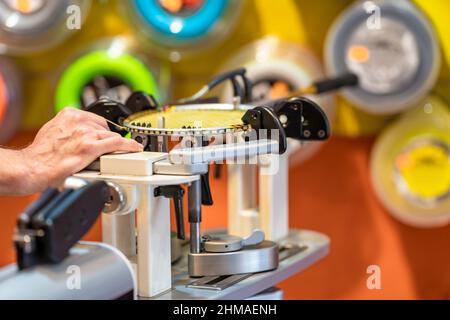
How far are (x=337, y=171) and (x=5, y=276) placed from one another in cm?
127

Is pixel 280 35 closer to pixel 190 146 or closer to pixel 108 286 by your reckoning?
pixel 190 146

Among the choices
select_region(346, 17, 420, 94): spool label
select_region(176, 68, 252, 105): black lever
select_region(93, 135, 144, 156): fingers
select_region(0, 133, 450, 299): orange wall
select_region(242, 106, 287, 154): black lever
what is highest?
select_region(346, 17, 420, 94): spool label

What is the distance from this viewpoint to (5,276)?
921 mm

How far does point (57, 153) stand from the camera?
3.85 feet

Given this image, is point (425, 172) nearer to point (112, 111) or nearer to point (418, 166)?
point (418, 166)

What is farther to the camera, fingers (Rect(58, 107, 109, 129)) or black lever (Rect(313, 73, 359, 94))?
black lever (Rect(313, 73, 359, 94))

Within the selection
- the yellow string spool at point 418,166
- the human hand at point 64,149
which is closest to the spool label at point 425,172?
the yellow string spool at point 418,166

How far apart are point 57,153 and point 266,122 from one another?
1.06 feet

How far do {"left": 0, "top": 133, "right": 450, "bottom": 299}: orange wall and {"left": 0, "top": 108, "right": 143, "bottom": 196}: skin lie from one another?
958mm

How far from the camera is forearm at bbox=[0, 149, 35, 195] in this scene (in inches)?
46.2

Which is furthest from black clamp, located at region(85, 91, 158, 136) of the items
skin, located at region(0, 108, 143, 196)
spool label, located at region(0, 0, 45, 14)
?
spool label, located at region(0, 0, 45, 14)

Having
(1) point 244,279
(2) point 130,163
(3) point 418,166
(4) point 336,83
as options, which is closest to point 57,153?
(2) point 130,163

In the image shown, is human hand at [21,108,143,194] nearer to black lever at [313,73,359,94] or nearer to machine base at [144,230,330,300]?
machine base at [144,230,330,300]
